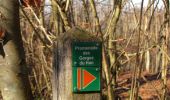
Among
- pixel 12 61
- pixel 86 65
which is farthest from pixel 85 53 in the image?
pixel 12 61

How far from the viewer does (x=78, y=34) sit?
5.76ft

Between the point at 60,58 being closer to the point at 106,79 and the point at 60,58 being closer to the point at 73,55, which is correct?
the point at 73,55

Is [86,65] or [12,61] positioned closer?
[86,65]

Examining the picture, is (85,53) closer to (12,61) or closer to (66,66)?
(66,66)

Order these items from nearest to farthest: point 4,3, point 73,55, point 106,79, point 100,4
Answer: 1. point 73,55
2. point 4,3
3. point 106,79
4. point 100,4

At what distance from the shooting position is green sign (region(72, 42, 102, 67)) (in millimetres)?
1704

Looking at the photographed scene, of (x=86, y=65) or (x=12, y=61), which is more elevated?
(x=86, y=65)

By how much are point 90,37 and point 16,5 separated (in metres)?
1.13

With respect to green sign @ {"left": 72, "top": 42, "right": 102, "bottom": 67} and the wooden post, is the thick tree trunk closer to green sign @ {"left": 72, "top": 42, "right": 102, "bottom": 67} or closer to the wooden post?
the wooden post

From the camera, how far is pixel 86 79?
1734 millimetres

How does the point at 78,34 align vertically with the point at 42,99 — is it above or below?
above

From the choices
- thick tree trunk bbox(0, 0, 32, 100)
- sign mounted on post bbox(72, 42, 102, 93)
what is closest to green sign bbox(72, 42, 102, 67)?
sign mounted on post bbox(72, 42, 102, 93)

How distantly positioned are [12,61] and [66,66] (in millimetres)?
1053

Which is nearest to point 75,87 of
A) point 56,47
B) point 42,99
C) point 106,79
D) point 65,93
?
point 65,93
